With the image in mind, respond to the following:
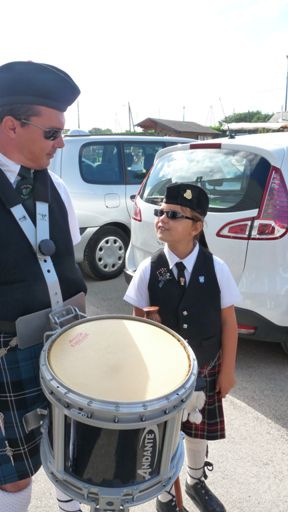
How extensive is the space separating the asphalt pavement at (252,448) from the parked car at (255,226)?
296 millimetres

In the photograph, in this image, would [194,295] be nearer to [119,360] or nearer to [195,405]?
[195,405]

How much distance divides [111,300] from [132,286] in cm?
275

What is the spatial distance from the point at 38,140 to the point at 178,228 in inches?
28.0

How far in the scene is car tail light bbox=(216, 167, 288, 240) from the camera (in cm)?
282

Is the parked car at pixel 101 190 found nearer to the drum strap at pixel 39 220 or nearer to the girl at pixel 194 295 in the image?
the girl at pixel 194 295

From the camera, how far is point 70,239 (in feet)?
5.32

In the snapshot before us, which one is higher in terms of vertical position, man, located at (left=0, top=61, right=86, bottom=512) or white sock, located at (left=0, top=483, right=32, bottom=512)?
man, located at (left=0, top=61, right=86, bottom=512)

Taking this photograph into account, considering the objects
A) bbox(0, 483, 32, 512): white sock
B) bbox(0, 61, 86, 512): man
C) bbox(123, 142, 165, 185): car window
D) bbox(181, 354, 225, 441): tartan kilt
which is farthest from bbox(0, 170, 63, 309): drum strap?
bbox(123, 142, 165, 185): car window

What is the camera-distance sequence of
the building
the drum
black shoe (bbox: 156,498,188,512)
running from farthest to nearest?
the building
black shoe (bbox: 156,498,188,512)
the drum

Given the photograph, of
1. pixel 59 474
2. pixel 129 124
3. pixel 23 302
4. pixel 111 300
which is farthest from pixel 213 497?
pixel 129 124

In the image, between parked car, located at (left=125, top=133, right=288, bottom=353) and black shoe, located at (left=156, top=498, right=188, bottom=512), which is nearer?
black shoe, located at (left=156, top=498, right=188, bottom=512)

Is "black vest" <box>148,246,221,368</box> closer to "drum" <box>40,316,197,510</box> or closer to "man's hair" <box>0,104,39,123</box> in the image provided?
"drum" <box>40,316,197,510</box>

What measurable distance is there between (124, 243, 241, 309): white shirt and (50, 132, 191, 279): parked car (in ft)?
10.8

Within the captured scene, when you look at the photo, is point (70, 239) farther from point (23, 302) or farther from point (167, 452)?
point (167, 452)
